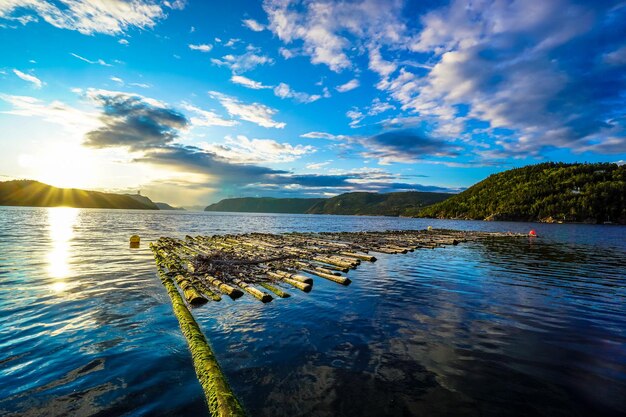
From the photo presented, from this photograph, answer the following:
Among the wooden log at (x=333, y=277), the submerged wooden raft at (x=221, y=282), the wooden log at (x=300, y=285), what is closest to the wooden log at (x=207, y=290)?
the submerged wooden raft at (x=221, y=282)

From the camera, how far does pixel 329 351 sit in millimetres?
9570

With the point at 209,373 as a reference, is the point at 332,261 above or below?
above

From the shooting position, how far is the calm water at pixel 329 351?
22.7 ft

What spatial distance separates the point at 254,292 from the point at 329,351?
7194 mm

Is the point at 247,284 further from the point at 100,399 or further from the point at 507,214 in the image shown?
the point at 507,214

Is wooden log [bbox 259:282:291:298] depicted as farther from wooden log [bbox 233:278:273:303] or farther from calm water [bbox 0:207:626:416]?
wooden log [bbox 233:278:273:303]

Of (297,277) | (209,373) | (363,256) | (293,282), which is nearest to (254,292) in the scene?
(293,282)

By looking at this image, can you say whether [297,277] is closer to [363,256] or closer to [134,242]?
[363,256]

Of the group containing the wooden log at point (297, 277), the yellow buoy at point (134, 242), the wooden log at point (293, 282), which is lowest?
the yellow buoy at point (134, 242)

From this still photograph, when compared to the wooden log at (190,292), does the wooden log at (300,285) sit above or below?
above

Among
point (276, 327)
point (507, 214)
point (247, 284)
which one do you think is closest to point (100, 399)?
point (276, 327)

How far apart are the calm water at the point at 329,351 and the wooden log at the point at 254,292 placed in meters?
0.44

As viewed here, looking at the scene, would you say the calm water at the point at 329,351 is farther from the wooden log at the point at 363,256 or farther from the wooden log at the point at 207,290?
the wooden log at the point at 363,256

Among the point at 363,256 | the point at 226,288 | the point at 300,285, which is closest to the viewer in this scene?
the point at 226,288
